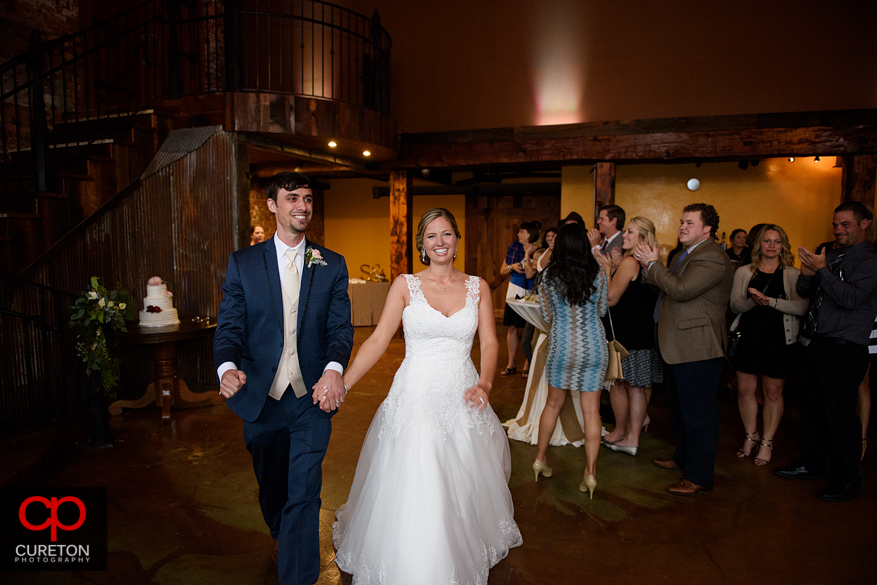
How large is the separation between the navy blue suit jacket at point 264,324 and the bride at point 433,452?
192mm

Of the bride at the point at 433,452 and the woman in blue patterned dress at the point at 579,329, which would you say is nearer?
the bride at the point at 433,452

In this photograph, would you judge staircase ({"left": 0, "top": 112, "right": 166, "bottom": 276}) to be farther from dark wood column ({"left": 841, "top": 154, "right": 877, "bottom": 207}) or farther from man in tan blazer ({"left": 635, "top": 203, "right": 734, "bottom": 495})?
dark wood column ({"left": 841, "top": 154, "right": 877, "bottom": 207})

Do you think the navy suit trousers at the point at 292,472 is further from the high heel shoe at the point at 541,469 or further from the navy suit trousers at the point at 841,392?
the navy suit trousers at the point at 841,392

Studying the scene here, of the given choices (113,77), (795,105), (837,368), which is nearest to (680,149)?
(795,105)

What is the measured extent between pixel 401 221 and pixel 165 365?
4554mm

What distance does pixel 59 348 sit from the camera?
5016 millimetres

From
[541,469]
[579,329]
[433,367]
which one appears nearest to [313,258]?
[433,367]

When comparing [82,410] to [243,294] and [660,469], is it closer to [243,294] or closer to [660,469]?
[243,294]

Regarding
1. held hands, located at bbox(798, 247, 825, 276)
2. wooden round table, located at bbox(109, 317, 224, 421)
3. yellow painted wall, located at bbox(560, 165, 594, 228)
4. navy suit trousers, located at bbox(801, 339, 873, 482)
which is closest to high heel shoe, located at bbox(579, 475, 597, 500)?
navy suit trousers, located at bbox(801, 339, 873, 482)

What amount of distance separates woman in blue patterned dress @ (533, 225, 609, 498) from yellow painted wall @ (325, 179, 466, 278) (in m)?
8.87

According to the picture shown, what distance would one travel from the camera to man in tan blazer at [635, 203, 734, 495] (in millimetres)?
3287

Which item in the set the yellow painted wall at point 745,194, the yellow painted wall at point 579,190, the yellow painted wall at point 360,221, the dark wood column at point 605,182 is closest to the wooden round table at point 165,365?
the dark wood column at point 605,182

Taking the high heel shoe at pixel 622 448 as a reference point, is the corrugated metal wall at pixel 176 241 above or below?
above

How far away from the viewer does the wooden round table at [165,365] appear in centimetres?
477
